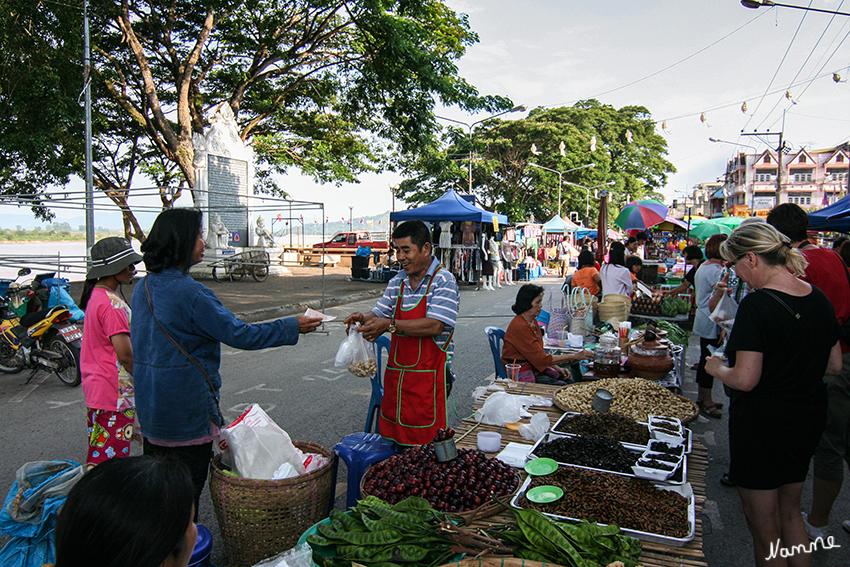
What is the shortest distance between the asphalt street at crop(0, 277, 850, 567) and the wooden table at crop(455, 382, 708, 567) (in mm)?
302

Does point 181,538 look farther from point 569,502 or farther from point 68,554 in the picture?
point 569,502

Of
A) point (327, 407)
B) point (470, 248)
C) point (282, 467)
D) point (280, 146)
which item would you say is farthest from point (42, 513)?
point (280, 146)

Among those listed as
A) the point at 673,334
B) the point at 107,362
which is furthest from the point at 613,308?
the point at 107,362

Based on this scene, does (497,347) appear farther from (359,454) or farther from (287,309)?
(287,309)

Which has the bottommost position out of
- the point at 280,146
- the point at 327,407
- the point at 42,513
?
the point at 327,407

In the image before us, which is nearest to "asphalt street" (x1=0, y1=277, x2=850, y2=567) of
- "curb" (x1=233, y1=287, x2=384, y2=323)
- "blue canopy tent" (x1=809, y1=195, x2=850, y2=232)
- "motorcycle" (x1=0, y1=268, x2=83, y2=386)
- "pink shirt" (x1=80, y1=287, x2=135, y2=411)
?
"motorcycle" (x1=0, y1=268, x2=83, y2=386)

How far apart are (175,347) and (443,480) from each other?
1381mm

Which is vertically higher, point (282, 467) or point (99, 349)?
point (99, 349)

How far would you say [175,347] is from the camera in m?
2.49

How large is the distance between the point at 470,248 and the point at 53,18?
12.6 meters

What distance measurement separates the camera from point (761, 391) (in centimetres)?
248

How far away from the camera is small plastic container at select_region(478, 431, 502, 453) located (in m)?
3.00

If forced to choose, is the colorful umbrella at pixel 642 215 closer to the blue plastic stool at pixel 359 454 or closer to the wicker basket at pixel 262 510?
the blue plastic stool at pixel 359 454

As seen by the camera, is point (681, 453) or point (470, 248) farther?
point (470, 248)
